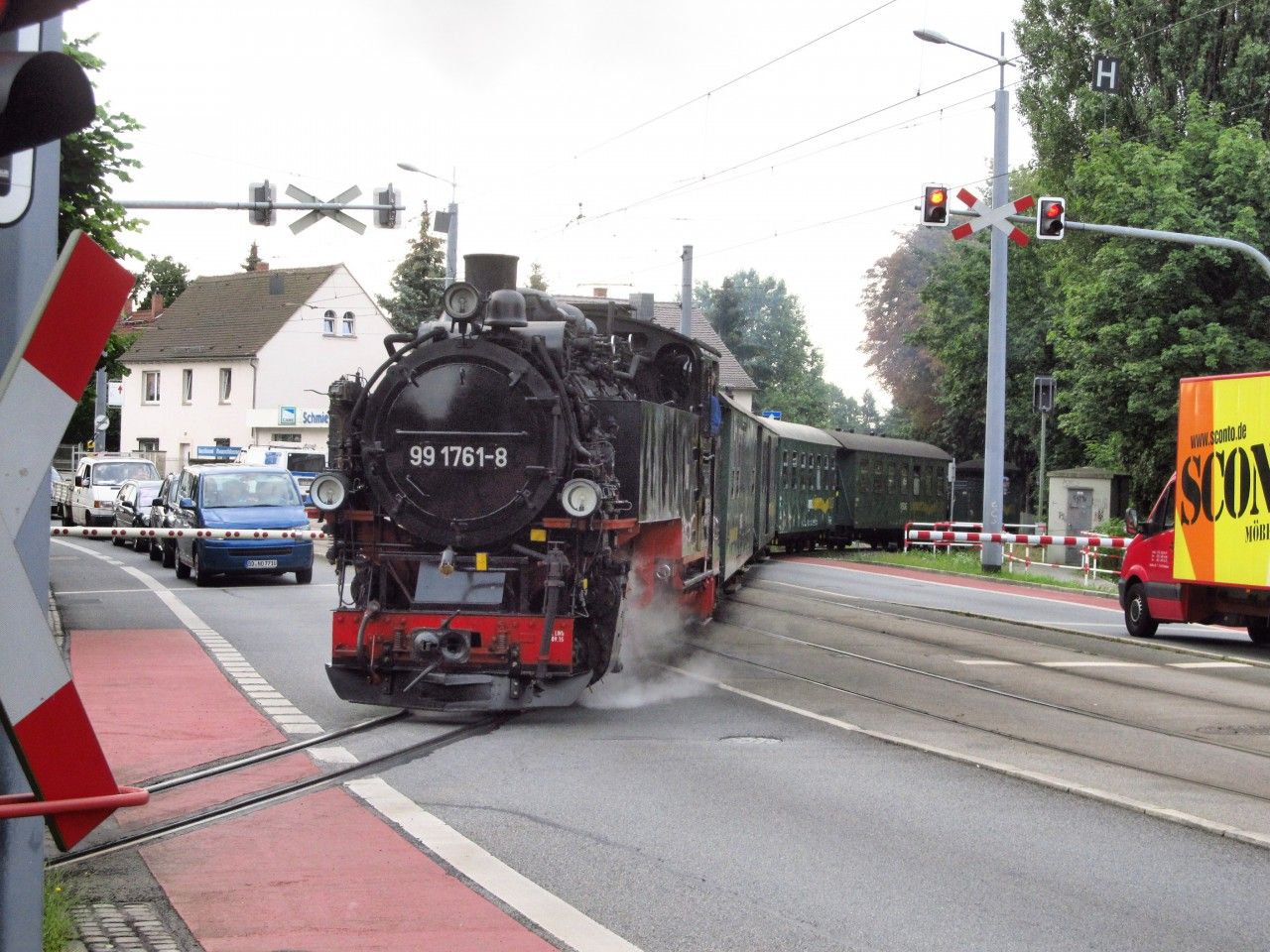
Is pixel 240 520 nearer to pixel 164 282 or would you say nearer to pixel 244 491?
pixel 244 491

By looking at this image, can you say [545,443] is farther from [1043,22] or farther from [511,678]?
[1043,22]

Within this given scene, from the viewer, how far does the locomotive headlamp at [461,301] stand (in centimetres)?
1077

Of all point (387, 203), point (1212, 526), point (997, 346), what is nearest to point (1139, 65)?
point (997, 346)

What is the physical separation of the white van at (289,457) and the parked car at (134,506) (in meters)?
7.38

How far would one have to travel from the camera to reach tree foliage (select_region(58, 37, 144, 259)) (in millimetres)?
15766

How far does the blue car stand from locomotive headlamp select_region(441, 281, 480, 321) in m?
13.3

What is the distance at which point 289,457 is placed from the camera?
4603cm

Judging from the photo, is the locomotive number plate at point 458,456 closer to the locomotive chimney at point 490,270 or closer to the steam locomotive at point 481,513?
the steam locomotive at point 481,513

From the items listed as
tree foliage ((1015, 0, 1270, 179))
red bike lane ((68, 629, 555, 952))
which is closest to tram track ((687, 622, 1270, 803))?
red bike lane ((68, 629, 555, 952))

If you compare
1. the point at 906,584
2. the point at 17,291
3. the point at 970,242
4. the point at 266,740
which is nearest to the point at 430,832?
the point at 266,740

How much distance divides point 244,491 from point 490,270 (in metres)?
13.4

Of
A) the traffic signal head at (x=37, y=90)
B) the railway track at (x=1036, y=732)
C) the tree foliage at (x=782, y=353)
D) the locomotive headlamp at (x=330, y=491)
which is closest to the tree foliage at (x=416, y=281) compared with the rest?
the tree foliage at (x=782, y=353)

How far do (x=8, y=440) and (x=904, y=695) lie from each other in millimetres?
10384

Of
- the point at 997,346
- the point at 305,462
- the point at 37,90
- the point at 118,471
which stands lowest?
the point at 37,90
